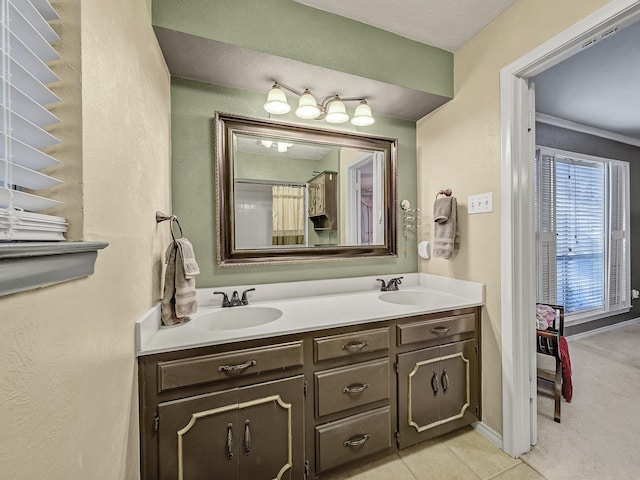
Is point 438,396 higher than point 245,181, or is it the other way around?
point 245,181

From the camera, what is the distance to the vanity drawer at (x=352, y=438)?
1290 millimetres

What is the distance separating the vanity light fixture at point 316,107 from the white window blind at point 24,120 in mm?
1081

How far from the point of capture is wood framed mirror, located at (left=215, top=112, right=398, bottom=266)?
5.47 ft

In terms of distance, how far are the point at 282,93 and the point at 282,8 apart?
388 mm

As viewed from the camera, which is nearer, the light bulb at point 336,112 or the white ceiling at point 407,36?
the white ceiling at point 407,36

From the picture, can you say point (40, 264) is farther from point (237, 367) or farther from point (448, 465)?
point (448, 465)

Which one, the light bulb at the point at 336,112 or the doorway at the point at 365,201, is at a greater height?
the light bulb at the point at 336,112

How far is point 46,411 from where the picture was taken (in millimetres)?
506

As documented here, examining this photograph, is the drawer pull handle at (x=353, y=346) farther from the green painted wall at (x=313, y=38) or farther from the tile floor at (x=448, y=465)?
the green painted wall at (x=313, y=38)

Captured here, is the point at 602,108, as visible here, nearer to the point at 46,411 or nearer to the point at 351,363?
the point at 351,363

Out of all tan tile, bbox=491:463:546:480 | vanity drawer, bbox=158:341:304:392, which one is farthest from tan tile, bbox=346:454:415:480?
vanity drawer, bbox=158:341:304:392

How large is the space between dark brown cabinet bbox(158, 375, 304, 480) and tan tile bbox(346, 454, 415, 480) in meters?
0.34

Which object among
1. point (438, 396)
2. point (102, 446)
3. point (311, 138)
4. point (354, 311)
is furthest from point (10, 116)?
point (438, 396)

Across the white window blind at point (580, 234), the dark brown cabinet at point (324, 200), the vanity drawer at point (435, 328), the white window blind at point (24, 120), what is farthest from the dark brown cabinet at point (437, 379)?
the white window blind at point (580, 234)
